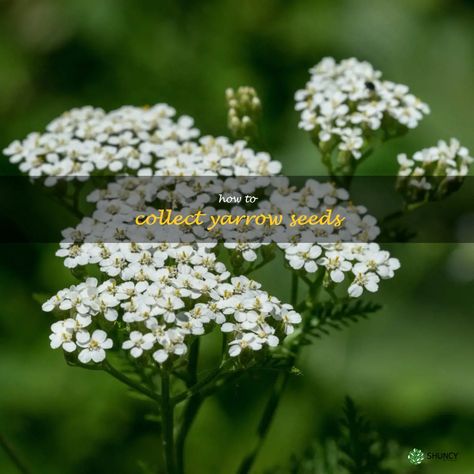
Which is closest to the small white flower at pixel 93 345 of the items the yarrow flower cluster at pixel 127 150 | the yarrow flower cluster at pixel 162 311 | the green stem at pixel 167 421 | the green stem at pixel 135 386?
the yarrow flower cluster at pixel 162 311

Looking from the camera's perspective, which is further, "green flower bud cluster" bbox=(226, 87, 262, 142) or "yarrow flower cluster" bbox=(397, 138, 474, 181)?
"green flower bud cluster" bbox=(226, 87, 262, 142)

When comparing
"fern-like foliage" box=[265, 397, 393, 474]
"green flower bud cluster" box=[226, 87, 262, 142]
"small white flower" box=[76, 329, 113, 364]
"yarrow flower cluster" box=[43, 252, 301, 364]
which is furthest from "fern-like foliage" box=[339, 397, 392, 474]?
"green flower bud cluster" box=[226, 87, 262, 142]

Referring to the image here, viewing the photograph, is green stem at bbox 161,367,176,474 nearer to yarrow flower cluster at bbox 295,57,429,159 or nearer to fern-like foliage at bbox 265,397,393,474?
fern-like foliage at bbox 265,397,393,474

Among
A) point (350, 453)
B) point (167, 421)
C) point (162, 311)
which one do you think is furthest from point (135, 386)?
point (350, 453)

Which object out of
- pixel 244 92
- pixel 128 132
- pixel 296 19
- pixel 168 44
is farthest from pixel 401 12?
pixel 128 132

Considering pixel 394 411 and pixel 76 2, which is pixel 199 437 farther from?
pixel 76 2

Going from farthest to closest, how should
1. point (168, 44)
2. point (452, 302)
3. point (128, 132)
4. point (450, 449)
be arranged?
point (168, 44)
point (452, 302)
point (450, 449)
point (128, 132)
